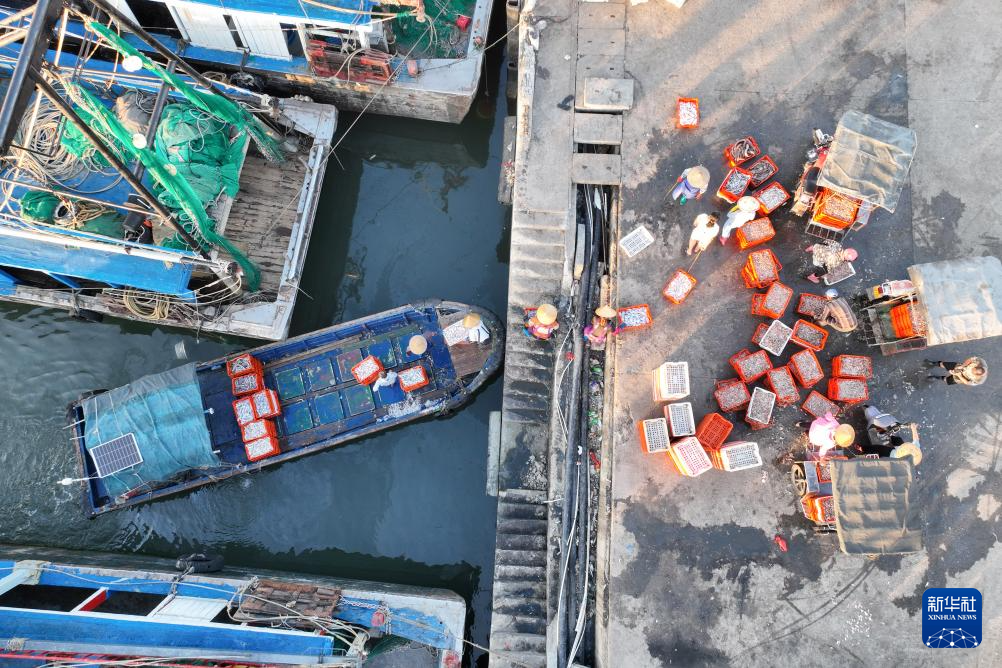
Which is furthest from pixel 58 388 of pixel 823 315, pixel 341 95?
pixel 823 315

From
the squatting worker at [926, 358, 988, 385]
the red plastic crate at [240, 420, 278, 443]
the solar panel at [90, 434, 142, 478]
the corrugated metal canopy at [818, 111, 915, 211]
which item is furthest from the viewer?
the red plastic crate at [240, 420, 278, 443]

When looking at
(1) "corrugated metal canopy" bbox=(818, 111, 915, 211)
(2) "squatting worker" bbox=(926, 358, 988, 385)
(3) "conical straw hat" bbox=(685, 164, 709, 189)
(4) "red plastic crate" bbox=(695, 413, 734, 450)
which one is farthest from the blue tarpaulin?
(2) "squatting worker" bbox=(926, 358, 988, 385)

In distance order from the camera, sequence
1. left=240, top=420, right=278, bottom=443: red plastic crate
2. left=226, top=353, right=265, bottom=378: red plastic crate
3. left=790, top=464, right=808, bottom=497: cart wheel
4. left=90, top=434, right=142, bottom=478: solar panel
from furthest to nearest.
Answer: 1. left=226, top=353, right=265, bottom=378: red plastic crate
2. left=240, top=420, right=278, bottom=443: red plastic crate
3. left=90, top=434, right=142, bottom=478: solar panel
4. left=790, top=464, right=808, bottom=497: cart wheel

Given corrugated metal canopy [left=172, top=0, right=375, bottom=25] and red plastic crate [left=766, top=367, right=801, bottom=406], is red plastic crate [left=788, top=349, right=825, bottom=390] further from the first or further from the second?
corrugated metal canopy [left=172, top=0, right=375, bottom=25]

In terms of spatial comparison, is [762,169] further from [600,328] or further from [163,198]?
[163,198]

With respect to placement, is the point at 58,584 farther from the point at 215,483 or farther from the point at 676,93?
the point at 676,93
